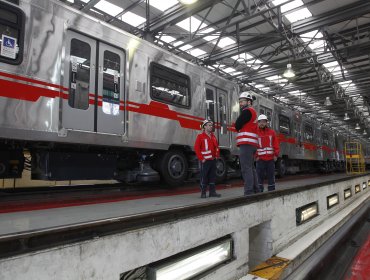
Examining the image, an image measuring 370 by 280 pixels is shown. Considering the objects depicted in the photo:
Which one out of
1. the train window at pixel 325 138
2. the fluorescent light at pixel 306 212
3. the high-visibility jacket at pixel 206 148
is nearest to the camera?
the fluorescent light at pixel 306 212

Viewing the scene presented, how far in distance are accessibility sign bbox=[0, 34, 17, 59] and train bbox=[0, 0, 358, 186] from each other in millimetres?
12

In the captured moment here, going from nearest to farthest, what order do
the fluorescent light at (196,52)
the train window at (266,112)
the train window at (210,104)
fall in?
1. the train window at (210,104)
2. the train window at (266,112)
3. the fluorescent light at (196,52)

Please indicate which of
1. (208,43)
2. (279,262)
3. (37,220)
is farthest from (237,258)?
(208,43)

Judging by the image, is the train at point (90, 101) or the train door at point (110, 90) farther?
the train door at point (110, 90)

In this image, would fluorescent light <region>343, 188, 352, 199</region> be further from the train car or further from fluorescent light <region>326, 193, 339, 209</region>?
the train car

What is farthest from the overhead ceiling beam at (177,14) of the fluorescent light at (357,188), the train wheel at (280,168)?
the fluorescent light at (357,188)

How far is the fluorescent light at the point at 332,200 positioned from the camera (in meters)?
5.19

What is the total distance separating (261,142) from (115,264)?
16.0 feet

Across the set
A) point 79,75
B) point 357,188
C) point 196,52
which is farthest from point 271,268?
point 196,52

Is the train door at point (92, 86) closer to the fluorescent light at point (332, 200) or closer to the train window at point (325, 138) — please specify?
the fluorescent light at point (332, 200)

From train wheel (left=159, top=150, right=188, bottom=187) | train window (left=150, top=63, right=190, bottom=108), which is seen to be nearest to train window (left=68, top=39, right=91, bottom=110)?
train window (left=150, top=63, right=190, bottom=108)

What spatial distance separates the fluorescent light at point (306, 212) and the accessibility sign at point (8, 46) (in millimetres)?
4403

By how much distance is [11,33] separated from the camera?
13.2 ft

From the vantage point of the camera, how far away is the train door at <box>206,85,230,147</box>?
781cm
